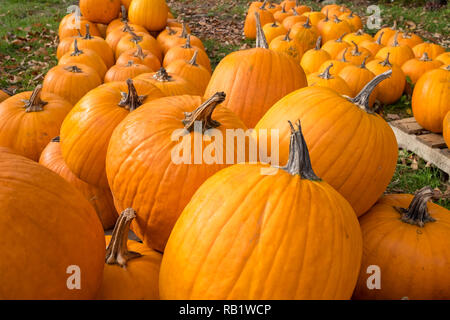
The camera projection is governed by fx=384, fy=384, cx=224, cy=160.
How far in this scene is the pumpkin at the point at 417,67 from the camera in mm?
4629

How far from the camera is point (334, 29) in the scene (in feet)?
20.7

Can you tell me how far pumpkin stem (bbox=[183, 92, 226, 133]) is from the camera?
120 centimetres

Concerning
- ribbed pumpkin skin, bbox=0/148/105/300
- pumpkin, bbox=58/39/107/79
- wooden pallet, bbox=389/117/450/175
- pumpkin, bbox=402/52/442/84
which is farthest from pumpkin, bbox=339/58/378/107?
ribbed pumpkin skin, bbox=0/148/105/300

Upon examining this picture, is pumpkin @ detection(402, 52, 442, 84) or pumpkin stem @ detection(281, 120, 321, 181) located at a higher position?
pumpkin stem @ detection(281, 120, 321, 181)

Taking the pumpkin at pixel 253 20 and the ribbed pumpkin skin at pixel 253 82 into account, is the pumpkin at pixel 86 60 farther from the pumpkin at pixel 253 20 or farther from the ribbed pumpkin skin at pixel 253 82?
the pumpkin at pixel 253 20

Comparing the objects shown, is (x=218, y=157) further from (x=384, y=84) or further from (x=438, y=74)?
(x=384, y=84)

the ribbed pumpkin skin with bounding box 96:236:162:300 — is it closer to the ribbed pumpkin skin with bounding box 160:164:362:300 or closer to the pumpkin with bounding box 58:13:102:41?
the ribbed pumpkin skin with bounding box 160:164:362:300

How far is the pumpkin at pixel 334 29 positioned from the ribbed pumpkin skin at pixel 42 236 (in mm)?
6025

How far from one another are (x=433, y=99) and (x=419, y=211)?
2.47 meters

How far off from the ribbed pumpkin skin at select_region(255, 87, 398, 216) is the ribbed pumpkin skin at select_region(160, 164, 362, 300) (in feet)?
1.02

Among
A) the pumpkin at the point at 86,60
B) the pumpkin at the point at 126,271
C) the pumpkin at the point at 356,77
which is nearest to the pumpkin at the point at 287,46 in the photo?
the pumpkin at the point at 356,77

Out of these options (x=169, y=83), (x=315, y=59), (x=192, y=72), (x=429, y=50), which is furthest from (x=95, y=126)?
(x=429, y=50)

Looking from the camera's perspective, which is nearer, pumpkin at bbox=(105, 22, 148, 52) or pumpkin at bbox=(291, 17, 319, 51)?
pumpkin at bbox=(105, 22, 148, 52)
